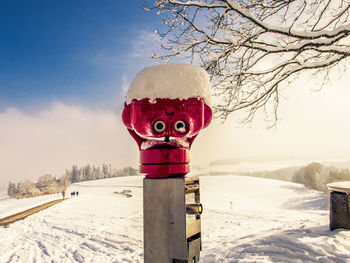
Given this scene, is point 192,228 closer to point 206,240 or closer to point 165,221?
point 165,221

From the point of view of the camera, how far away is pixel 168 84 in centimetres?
106

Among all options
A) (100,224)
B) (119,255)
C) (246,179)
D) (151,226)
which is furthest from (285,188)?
(151,226)

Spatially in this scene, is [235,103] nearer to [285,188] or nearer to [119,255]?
[119,255]

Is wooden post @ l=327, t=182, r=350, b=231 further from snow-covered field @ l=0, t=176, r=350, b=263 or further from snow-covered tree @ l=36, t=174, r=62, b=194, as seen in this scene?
snow-covered tree @ l=36, t=174, r=62, b=194

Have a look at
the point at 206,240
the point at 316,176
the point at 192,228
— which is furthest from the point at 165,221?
the point at 316,176

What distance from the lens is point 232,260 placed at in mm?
3656

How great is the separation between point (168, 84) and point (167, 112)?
0.41 ft

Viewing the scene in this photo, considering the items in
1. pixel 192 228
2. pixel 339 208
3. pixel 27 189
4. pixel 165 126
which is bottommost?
pixel 27 189

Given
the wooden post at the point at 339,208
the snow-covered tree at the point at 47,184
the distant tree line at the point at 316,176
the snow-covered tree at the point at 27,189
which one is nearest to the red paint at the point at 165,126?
the wooden post at the point at 339,208

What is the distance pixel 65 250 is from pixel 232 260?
5950 mm

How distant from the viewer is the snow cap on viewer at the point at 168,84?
1.05 metres

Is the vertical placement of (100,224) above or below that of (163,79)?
below

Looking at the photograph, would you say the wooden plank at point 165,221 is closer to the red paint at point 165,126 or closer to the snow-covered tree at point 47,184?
the red paint at point 165,126

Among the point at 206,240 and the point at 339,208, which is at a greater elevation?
the point at 339,208
